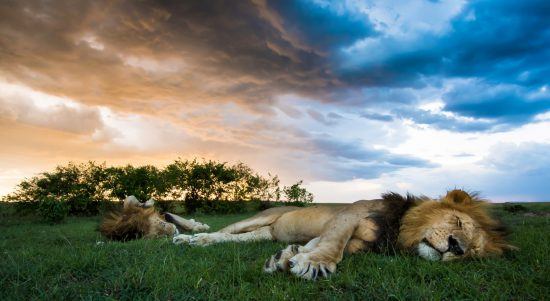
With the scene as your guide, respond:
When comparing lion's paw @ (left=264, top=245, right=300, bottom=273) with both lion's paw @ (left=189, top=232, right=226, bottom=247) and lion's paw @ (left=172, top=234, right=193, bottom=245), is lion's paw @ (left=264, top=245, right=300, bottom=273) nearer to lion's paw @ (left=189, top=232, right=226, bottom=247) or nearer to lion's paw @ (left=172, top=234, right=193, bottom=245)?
lion's paw @ (left=189, top=232, right=226, bottom=247)

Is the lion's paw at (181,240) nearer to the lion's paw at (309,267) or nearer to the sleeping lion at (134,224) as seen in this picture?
the sleeping lion at (134,224)

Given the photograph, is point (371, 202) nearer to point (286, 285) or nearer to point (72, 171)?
point (286, 285)

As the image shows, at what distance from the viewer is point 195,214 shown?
21000mm

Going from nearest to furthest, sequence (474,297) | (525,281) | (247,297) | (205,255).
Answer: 1. (247,297)
2. (474,297)
3. (525,281)
4. (205,255)

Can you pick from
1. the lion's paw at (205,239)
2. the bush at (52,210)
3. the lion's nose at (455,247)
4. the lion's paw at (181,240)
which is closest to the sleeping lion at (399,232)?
the lion's nose at (455,247)

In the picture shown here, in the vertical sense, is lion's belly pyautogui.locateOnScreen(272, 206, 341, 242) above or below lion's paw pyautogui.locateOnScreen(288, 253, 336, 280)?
above

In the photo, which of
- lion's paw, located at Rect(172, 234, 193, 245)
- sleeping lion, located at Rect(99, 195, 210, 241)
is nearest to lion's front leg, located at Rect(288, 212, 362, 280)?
lion's paw, located at Rect(172, 234, 193, 245)

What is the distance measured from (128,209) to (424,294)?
666 centimetres

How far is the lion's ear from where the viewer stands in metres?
4.87

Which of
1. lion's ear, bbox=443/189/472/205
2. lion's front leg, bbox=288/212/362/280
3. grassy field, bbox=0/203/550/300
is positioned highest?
lion's ear, bbox=443/189/472/205

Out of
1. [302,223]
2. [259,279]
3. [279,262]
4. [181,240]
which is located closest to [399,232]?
[302,223]

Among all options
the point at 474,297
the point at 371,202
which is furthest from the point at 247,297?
the point at 371,202

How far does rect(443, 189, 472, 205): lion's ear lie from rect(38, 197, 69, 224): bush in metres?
15.9

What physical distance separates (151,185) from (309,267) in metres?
18.2
